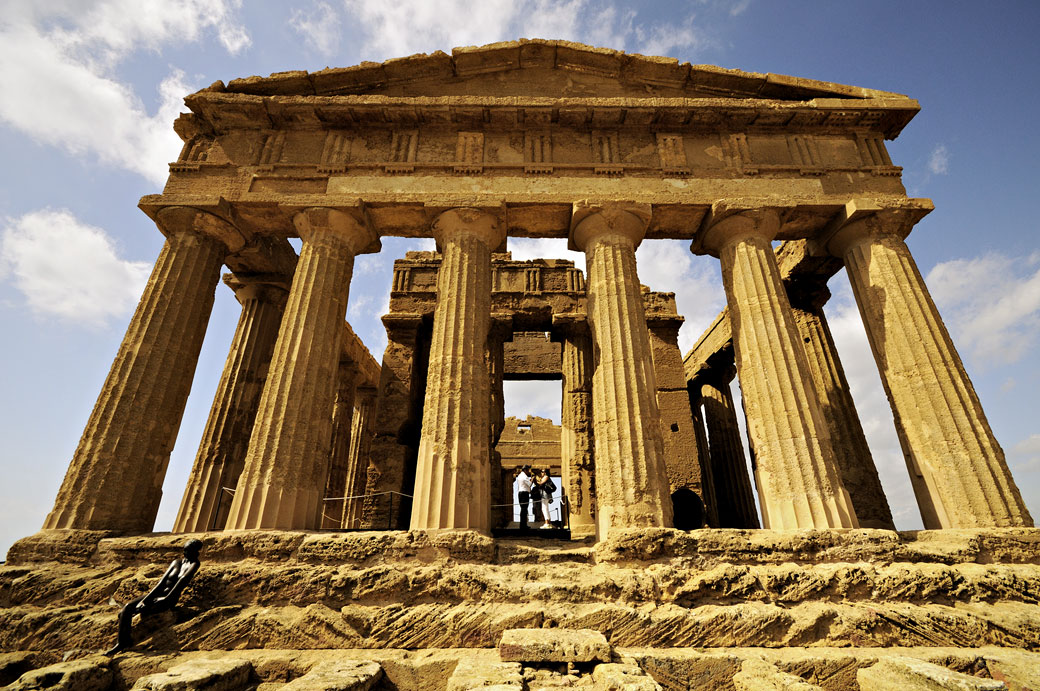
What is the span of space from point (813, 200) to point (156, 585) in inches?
463

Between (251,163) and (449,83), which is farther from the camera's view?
(449,83)

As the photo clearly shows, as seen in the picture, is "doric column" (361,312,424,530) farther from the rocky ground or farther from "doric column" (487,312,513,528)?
the rocky ground

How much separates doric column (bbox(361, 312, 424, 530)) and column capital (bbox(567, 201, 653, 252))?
622cm

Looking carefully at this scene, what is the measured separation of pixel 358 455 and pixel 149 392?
27.0 feet

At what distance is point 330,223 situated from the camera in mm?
9516

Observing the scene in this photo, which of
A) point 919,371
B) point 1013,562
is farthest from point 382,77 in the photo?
point 1013,562

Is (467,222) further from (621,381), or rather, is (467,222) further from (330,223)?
(621,381)

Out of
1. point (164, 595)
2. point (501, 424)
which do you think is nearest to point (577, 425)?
point (501, 424)

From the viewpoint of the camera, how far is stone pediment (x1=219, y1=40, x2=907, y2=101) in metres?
10.5

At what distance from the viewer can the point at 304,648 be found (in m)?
5.81

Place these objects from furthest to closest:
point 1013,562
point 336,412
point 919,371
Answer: point 336,412, point 919,371, point 1013,562

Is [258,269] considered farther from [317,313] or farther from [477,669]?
[477,669]

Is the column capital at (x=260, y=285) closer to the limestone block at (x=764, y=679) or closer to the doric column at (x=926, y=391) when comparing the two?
the limestone block at (x=764, y=679)

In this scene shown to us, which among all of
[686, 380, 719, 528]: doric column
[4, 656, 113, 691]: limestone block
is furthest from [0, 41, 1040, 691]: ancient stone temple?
[686, 380, 719, 528]: doric column
